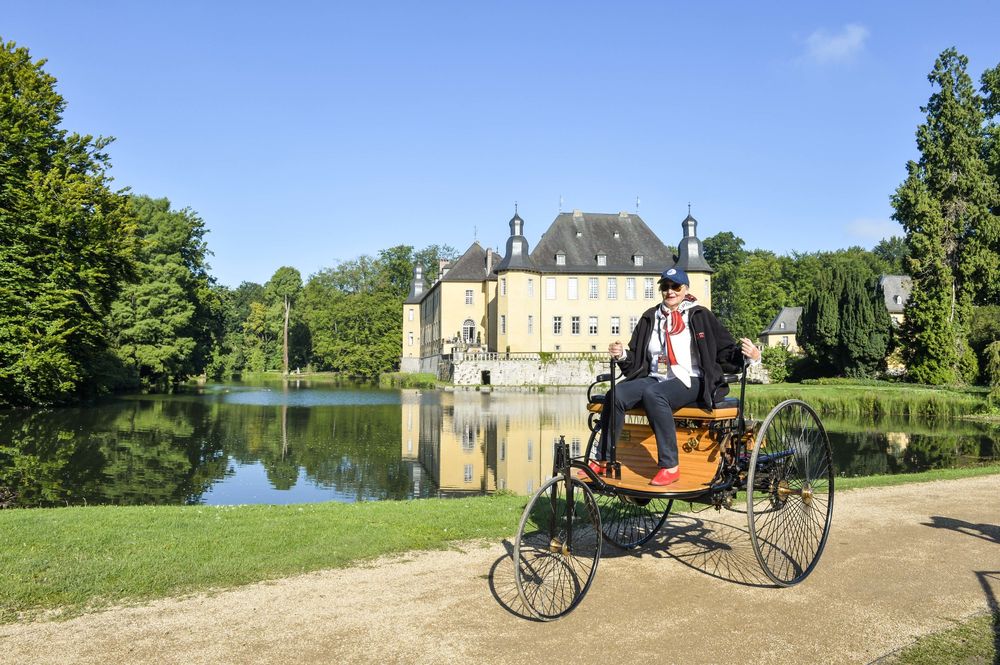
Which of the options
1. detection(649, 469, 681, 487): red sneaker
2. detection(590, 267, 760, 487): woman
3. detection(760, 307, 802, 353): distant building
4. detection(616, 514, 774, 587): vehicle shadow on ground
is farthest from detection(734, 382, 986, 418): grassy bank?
detection(760, 307, 802, 353): distant building

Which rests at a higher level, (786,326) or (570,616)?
(786,326)

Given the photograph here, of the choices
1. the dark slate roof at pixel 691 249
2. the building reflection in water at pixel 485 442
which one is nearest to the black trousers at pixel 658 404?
the building reflection in water at pixel 485 442

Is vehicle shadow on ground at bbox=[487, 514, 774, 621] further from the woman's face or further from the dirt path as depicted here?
the woman's face

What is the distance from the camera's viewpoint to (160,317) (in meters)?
41.0

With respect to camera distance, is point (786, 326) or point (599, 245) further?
point (786, 326)

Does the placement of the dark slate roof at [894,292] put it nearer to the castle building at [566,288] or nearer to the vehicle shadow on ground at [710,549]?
the castle building at [566,288]

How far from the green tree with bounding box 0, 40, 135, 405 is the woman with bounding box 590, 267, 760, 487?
890 inches

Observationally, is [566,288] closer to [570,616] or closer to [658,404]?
[658,404]

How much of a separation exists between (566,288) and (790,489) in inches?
2081

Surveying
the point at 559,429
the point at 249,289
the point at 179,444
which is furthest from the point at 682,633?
the point at 249,289

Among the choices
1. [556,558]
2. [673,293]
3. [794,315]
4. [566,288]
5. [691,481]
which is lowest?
[556,558]

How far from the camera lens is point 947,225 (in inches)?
1430

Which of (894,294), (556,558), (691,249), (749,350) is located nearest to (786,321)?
(894,294)

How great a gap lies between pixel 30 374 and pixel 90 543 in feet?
66.8
